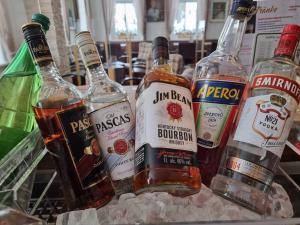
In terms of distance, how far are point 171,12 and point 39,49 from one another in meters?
5.67

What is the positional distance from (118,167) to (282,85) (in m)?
0.27

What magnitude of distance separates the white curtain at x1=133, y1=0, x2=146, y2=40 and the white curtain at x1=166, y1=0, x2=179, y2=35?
1.82 feet

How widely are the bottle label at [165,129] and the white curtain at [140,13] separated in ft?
18.1

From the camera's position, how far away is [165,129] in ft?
1.15

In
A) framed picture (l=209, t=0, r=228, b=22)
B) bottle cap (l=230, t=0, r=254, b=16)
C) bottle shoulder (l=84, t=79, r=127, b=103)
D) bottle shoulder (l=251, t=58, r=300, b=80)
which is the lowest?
bottle shoulder (l=84, t=79, r=127, b=103)

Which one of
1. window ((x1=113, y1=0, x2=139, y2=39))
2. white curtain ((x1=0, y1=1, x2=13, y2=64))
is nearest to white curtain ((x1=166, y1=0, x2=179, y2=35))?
window ((x1=113, y1=0, x2=139, y2=39))

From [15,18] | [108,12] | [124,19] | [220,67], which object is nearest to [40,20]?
[220,67]

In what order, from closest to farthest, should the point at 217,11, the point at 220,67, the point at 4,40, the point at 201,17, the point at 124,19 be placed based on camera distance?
1. the point at 220,67
2. the point at 4,40
3. the point at 217,11
4. the point at 201,17
5. the point at 124,19

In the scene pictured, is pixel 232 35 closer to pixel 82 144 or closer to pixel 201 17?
pixel 82 144

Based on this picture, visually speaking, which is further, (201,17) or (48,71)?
(201,17)

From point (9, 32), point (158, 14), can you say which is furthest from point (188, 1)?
point (9, 32)

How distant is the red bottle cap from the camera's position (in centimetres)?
36

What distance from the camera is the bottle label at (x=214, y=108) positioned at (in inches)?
15.9

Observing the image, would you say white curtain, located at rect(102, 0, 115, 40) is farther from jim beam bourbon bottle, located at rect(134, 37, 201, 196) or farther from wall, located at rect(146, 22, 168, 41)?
jim beam bourbon bottle, located at rect(134, 37, 201, 196)
